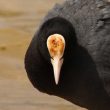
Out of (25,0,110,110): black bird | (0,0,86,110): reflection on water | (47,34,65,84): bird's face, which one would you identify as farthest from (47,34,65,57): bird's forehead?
(0,0,86,110): reflection on water

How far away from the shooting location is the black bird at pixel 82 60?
20.0 ft

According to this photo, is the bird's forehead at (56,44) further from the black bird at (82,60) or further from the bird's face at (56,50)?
the black bird at (82,60)

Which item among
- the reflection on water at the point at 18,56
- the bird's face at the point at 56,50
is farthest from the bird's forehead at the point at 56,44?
the reflection on water at the point at 18,56

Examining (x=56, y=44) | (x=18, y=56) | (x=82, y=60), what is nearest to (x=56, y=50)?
(x=56, y=44)

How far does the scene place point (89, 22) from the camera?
20.2ft

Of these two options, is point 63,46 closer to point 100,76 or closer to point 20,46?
point 100,76

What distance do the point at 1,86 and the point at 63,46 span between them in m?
1.87

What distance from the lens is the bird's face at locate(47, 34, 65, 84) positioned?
5.79 metres

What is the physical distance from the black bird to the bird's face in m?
0.08

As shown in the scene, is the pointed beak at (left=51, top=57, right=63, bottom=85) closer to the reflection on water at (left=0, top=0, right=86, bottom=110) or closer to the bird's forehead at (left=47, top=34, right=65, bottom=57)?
the bird's forehead at (left=47, top=34, right=65, bottom=57)

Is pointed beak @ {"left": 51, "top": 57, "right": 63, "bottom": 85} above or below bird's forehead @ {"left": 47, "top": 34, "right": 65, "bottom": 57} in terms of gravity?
below

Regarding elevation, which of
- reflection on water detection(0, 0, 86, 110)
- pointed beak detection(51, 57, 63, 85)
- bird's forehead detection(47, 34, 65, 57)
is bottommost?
reflection on water detection(0, 0, 86, 110)

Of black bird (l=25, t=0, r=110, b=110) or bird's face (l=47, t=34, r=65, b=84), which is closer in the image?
bird's face (l=47, t=34, r=65, b=84)

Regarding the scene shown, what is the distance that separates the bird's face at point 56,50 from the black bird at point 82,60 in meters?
0.08
